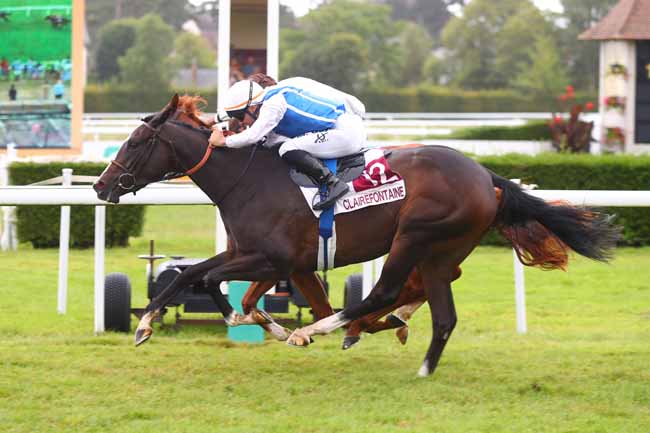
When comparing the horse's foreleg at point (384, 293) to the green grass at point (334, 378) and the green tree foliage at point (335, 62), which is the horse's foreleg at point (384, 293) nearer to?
the green grass at point (334, 378)

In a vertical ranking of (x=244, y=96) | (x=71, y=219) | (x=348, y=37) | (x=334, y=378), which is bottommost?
(x=334, y=378)

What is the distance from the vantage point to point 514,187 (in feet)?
20.9

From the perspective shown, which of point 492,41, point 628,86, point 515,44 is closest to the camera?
point 628,86

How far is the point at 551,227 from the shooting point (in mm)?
6434

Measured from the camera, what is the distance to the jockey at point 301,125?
6176mm

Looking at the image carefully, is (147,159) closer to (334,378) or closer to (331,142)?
(331,142)

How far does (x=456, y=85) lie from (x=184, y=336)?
48390 millimetres

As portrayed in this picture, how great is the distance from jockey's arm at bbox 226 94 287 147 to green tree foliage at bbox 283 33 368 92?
142 ft

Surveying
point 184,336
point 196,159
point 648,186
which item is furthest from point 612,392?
point 648,186

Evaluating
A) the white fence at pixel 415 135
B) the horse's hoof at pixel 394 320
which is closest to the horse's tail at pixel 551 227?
the horse's hoof at pixel 394 320

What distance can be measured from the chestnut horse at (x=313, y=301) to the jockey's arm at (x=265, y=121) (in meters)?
0.35

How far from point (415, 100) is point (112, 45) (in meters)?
14.9

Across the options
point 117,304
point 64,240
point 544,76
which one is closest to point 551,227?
point 117,304

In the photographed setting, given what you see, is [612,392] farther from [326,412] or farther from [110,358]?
[110,358]
